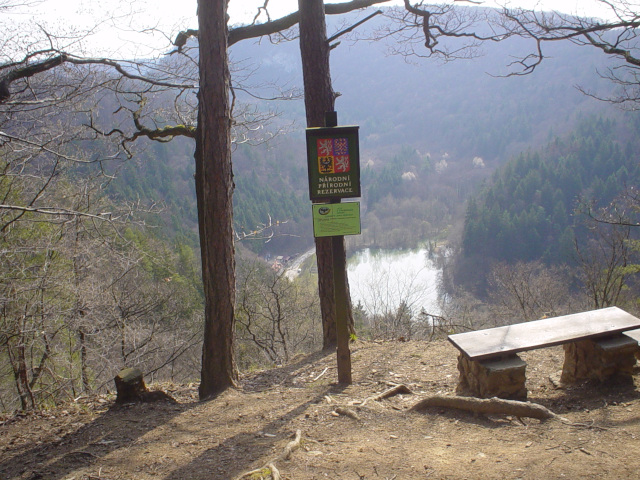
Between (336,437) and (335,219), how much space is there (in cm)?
169

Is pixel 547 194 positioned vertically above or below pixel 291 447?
above

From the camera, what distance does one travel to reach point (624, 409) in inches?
127

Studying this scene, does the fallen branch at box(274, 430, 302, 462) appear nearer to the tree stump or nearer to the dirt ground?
the dirt ground

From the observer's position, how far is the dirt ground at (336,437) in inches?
98.2

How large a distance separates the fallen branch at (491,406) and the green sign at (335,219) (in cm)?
144

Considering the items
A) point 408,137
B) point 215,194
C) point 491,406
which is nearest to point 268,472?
point 491,406

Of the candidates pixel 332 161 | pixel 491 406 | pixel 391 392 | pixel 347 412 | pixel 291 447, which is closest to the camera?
pixel 291 447

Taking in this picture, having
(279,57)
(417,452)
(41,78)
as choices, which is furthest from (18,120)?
(279,57)

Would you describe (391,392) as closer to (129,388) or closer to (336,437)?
(336,437)

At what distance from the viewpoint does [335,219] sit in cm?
388

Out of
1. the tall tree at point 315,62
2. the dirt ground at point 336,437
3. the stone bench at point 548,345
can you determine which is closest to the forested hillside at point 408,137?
the tall tree at point 315,62

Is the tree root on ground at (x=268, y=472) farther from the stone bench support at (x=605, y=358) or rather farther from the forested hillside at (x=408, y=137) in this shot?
the forested hillside at (x=408, y=137)

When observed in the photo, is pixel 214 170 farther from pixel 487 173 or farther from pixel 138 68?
pixel 487 173

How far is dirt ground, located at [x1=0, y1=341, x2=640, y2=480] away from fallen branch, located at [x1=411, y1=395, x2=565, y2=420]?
0.06 meters
